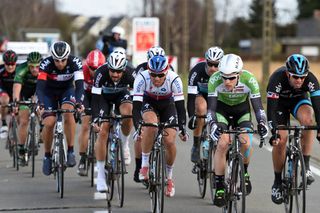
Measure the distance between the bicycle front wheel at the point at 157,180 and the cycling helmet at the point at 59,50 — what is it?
94.0 inches

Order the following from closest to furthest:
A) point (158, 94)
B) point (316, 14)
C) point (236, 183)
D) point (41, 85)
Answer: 1. point (236, 183)
2. point (158, 94)
3. point (41, 85)
4. point (316, 14)

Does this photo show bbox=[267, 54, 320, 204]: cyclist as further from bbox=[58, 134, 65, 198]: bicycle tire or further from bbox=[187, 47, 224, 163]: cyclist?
bbox=[58, 134, 65, 198]: bicycle tire

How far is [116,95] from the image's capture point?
10453 millimetres

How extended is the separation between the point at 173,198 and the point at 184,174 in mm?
2038

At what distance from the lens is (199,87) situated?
1090 centimetres

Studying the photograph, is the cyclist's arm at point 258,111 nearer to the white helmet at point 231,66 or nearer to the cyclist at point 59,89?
the white helmet at point 231,66

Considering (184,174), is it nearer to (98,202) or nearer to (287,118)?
(98,202)

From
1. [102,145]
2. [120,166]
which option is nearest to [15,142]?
[102,145]

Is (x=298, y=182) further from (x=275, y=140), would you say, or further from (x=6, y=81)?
(x=6, y=81)

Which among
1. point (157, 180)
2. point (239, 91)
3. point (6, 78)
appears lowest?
point (157, 180)

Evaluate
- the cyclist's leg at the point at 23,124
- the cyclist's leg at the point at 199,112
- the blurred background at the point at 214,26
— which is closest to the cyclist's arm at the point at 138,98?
the cyclist's leg at the point at 199,112

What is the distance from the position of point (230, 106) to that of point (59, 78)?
3.23 m

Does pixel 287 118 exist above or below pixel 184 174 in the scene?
above

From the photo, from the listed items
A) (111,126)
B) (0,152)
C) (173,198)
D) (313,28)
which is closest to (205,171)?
(173,198)
